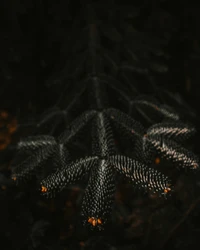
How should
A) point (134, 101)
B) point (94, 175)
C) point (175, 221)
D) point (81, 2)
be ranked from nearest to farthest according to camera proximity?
point (94, 175) < point (134, 101) < point (175, 221) < point (81, 2)

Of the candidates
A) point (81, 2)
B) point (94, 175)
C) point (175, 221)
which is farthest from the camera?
point (81, 2)

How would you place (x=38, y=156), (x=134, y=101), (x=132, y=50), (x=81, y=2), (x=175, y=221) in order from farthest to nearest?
(x=132, y=50), (x=81, y=2), (x=175, y=221), (x=134, y=101), (x=38, y=156)

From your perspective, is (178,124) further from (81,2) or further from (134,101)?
(81,2)

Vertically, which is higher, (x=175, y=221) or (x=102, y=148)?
(x=102, y=148)

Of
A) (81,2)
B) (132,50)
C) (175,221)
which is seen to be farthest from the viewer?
(132,50)

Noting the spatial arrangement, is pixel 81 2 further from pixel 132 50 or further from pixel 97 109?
pixel 97 109

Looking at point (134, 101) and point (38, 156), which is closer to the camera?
point (38, 156)

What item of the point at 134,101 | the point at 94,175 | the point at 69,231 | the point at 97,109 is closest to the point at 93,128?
the point at 97,109

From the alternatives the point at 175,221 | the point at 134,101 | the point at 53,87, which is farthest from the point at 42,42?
the point at 175,221

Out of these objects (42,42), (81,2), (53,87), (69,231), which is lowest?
(69,231)
